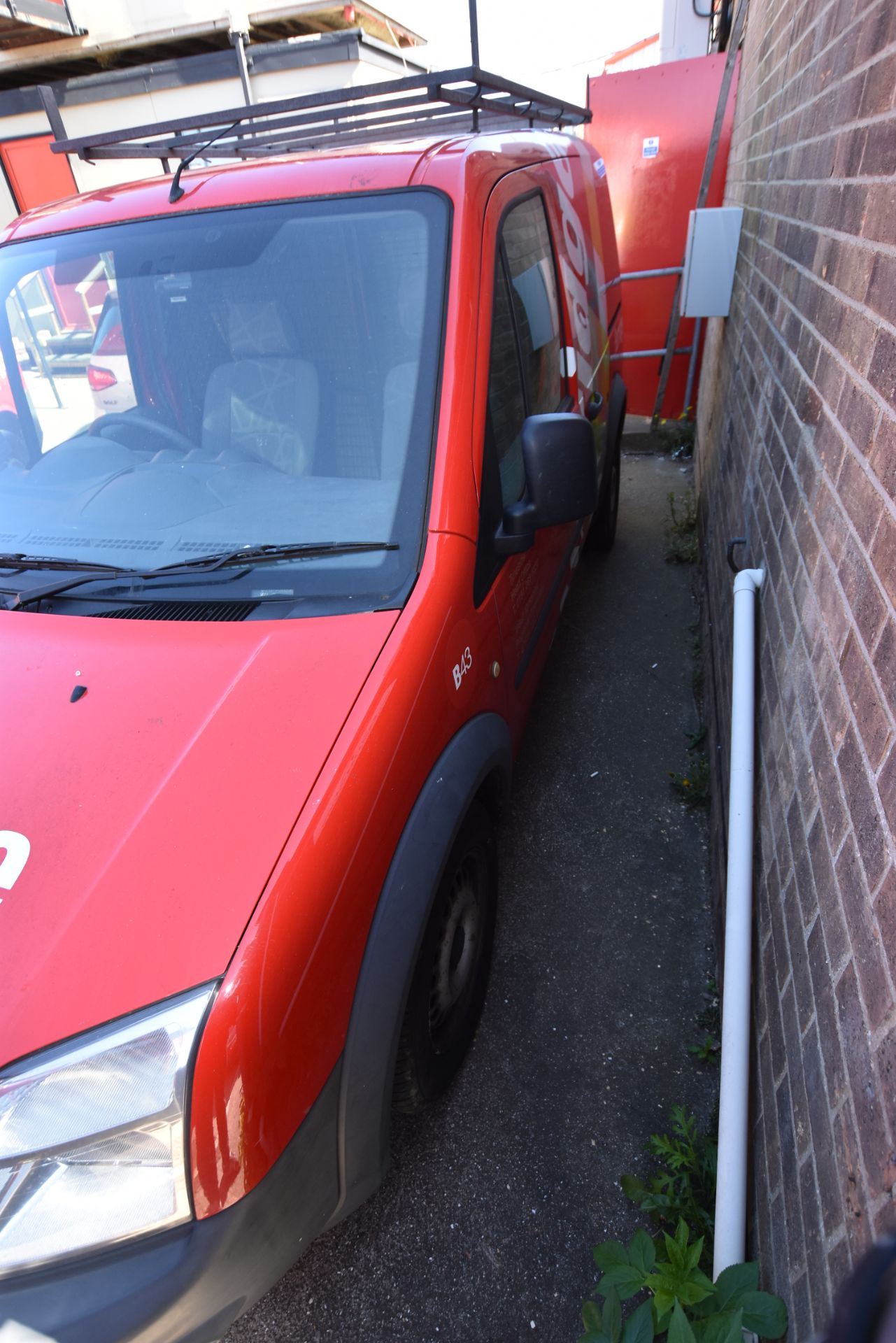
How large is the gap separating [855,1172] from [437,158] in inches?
96.5

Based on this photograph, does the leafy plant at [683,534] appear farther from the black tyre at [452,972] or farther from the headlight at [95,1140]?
the headlight at [95,1140]

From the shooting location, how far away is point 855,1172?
101 centimetres

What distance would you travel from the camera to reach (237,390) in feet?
6.67

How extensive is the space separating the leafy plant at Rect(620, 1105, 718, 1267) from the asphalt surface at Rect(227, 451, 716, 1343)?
0.28 ft

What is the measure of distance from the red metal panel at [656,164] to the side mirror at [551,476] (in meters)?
4.11

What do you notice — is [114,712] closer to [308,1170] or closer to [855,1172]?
[308,1170]

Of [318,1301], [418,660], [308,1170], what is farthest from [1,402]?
[318,1301]

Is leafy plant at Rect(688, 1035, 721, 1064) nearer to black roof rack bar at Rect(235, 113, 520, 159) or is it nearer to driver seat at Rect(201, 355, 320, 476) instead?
driver seat at Rect(201, 355, 320, 476)

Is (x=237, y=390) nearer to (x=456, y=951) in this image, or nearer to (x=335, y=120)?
(x=456, y=951)

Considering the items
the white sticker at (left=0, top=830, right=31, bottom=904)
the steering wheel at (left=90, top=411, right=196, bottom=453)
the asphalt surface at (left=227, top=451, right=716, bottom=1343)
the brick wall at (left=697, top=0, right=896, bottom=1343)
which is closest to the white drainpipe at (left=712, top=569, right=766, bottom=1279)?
the brick wall at (left=697, top=0, right=896, bottom=1343)

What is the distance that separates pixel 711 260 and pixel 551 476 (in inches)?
119

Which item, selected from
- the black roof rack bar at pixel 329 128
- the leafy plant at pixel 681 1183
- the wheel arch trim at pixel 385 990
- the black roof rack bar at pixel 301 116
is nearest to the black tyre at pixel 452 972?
the wheel arch trim at pixel 385 990

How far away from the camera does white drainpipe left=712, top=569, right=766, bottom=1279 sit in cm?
146

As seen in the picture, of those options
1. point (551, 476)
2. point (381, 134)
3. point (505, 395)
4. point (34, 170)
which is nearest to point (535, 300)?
point (505, 395)
